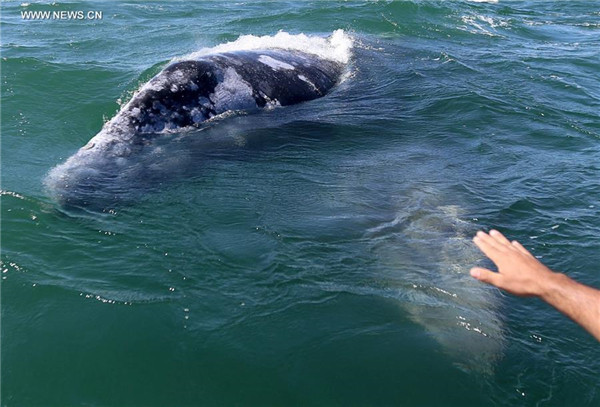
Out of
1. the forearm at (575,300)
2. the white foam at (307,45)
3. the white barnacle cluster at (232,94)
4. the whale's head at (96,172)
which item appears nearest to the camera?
the forearm at (575,300)

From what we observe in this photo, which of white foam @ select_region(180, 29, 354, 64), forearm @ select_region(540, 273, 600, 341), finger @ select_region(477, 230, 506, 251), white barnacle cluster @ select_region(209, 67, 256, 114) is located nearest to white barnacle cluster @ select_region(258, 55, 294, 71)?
white barnacle cluster @ select_region(209, 67, 256, 114)

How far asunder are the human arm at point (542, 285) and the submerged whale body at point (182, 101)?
4924mm

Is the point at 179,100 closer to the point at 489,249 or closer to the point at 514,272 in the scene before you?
the point at 489,249

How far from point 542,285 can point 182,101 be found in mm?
6274

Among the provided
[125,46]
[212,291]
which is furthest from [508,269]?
[125,46]

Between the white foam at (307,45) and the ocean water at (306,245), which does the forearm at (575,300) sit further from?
the white foam at (307,45)

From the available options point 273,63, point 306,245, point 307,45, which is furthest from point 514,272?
point 307,45

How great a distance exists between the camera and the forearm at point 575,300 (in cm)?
393

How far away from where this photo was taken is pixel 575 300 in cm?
402

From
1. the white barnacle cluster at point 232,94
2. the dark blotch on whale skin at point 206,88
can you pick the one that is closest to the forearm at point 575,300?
the dark blotch on whale skin at point 206,88

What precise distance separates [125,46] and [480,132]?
9.70m

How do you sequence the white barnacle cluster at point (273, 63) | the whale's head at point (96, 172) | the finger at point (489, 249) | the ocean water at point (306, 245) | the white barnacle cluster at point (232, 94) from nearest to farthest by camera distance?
1. the finger at point (489, 249)
2. the ocean water at point (306, 245)
3. the whale's head at point (96, 172)
4. the white barnacle cluster at point (232, 94)
5. the white barnacle cluster at point (273, 63)

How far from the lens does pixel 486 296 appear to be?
258 inches

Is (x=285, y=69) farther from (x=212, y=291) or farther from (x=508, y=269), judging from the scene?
(x=508, y=269)
